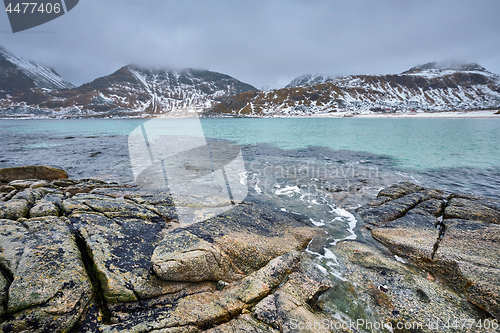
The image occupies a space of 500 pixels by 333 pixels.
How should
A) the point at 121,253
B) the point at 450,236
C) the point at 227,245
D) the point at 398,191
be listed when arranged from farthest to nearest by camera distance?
1. the point at 398,191
2. the point at 450,236
3. the point at 227,245
4. the point at 121,253

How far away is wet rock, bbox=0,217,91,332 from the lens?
3127mm

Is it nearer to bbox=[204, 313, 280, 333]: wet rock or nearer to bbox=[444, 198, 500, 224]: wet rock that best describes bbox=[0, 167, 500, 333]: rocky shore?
bbox=[204, 313, 280, 333]: wet rock

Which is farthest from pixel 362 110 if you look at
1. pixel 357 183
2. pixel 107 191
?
pixel 107 191

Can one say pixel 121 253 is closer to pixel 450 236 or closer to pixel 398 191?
pixel 450 236

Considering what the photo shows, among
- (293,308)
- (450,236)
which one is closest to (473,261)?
(450,236)

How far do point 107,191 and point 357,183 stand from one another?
47.3 feet

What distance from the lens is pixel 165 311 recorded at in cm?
383

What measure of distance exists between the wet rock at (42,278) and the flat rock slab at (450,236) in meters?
8.16

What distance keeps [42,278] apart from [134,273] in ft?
4.75

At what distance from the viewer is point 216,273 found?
4.96 m

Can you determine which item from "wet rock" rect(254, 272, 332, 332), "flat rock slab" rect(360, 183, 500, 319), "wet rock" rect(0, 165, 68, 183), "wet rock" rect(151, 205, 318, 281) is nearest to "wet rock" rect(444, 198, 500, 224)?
"flat rock slab" rect(360, 183, 500, 319)

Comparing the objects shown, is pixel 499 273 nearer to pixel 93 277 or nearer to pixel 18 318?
pixel 93 277

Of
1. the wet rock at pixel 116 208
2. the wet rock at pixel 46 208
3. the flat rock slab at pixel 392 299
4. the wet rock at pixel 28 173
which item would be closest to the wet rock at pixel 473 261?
the flat rock slab at pixel 392 299

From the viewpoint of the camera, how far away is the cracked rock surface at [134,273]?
11.2 feet
